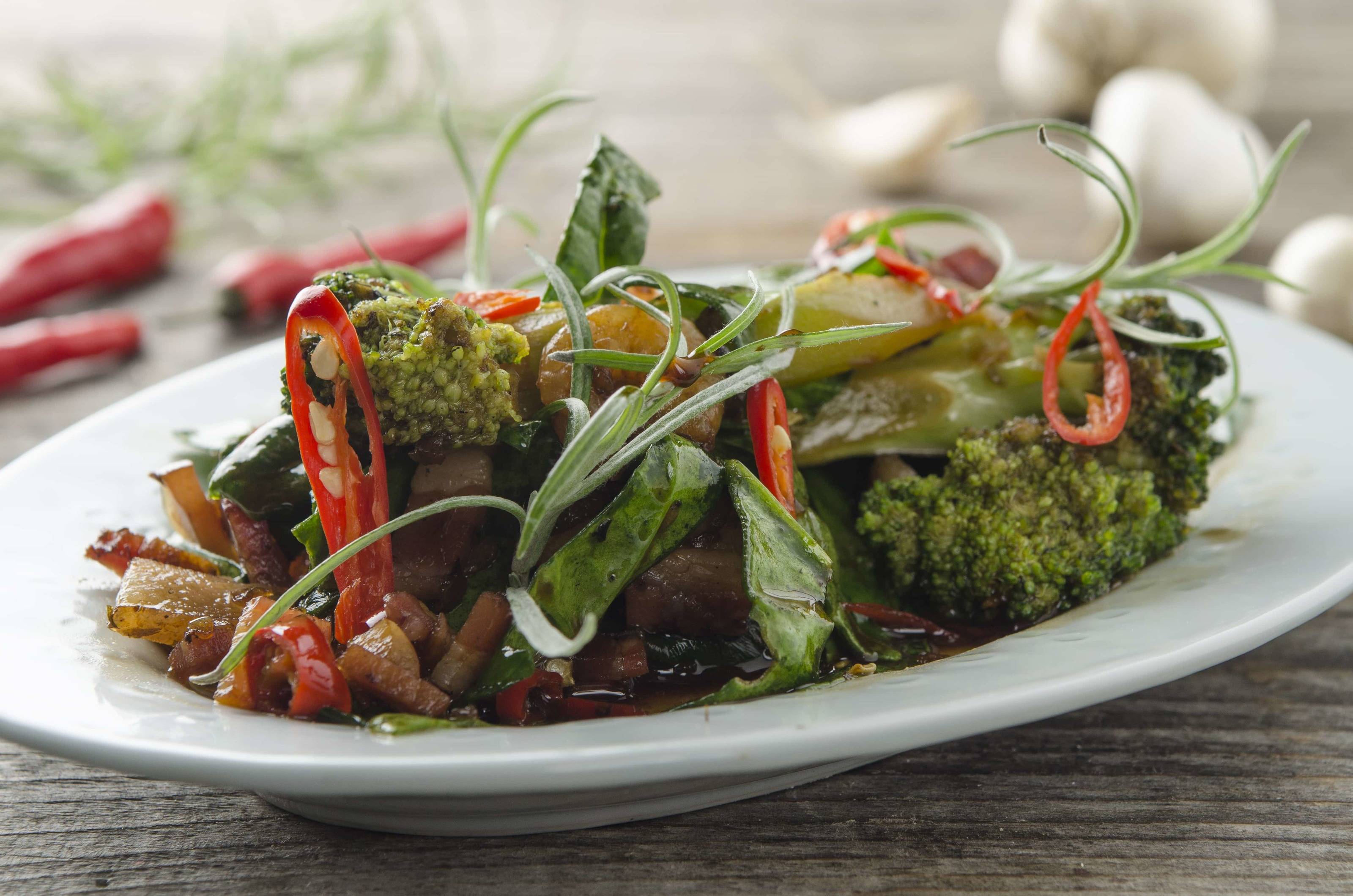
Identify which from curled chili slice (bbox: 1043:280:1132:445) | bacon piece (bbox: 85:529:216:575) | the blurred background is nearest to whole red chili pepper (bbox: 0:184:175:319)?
the blurred background

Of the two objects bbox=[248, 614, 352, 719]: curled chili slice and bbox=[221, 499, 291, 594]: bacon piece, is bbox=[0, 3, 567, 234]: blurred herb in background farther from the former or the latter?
bbox=[248, 614, 352, 719]: curled chili slice

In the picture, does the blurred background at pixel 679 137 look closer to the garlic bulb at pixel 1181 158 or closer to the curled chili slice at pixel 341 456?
the garlic bulb at pixel 1181 158

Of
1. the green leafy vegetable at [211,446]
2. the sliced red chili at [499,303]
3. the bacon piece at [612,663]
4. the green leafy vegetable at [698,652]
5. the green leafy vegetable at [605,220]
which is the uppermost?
the green leafy vegetable at [605,220]

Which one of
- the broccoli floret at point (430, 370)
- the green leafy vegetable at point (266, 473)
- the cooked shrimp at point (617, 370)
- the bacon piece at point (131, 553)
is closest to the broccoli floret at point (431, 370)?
the broccoli floret at point (430, 370)

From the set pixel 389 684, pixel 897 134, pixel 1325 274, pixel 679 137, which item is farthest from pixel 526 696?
pixel 679 137

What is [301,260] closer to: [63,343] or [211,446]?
[63,343]

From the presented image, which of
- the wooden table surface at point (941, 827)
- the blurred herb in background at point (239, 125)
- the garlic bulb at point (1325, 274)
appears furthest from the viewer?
the blurred herb in background at point (239, 125)

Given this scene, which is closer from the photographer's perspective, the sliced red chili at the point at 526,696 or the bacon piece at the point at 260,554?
the sliced red chili at the point at 526,696
